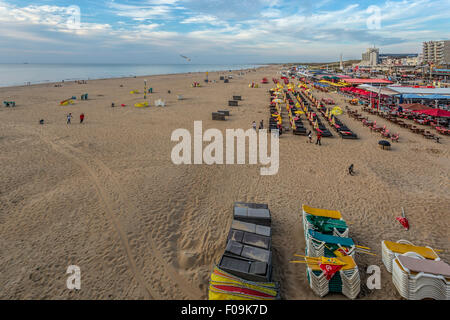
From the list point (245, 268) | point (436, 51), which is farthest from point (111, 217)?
point (436, 51)

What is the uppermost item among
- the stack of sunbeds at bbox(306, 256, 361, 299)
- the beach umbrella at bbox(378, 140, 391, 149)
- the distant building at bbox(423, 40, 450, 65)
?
the distant building at bbox(423, 40, 450, 65)

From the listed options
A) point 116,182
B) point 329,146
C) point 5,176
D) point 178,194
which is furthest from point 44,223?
point 329,146

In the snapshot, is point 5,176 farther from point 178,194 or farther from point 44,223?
point 178,194

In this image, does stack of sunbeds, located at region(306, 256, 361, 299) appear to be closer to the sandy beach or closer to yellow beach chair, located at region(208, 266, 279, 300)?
the sandy beach

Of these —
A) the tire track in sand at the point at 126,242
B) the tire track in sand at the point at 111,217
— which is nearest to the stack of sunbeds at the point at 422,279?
the tire track in sand at the point at 126,242

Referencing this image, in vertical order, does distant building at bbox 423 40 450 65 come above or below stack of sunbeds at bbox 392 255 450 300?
above

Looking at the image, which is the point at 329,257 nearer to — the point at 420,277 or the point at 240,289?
the point at 420,277

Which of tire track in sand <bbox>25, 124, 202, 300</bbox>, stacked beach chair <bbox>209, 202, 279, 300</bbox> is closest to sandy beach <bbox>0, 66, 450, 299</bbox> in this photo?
tire track in sand <bbox>25, 124, 202, 300</bbox>
